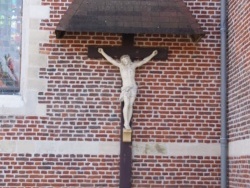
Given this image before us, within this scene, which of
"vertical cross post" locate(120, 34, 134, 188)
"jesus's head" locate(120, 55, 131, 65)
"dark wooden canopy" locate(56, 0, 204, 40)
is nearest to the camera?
"dark wooden canopy" locate(56, 0, 204, 40)

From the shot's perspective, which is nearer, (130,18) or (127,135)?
(130,18)

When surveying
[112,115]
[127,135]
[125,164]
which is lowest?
[125,164]

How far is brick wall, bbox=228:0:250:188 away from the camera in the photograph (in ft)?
29.8

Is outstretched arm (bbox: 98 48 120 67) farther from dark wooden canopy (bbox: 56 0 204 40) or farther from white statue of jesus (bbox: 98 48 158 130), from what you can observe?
dark wooden canopy (bbox: 56 0 204 40)

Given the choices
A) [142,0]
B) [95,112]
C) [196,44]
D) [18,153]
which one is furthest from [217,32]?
[18,153]

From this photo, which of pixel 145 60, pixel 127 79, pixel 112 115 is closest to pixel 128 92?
pixel 127 79

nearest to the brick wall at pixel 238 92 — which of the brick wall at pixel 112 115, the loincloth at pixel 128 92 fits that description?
the brick wall at pixel 112 115

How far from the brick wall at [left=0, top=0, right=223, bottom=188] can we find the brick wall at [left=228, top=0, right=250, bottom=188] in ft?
1.21

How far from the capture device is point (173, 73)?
10.4 metres

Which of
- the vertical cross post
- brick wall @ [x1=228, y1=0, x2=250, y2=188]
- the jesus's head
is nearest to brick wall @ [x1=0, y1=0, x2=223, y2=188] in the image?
the vertical cross post

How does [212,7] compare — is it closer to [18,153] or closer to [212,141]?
[212,141]

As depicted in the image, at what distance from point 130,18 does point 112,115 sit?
1566 millimetres

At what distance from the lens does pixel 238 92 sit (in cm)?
958

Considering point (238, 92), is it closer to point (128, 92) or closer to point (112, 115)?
point (128, 92)
